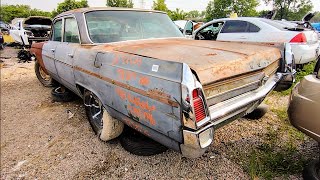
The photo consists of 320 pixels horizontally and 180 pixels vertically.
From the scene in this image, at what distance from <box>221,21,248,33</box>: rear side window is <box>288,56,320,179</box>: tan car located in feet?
13.7

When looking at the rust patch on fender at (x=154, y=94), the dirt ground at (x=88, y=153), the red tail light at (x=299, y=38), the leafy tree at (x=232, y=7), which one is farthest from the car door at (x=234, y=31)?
the leafy tree at (x=232, y=7)

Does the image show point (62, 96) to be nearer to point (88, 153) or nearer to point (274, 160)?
point (88, 153)

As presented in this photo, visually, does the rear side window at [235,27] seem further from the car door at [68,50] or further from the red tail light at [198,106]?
the red tail light at [198,106]

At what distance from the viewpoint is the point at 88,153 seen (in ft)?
9.27

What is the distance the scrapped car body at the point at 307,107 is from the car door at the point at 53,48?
3.64m

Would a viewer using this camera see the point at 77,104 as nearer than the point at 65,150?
No

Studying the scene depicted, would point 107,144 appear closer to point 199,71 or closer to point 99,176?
point 99,176

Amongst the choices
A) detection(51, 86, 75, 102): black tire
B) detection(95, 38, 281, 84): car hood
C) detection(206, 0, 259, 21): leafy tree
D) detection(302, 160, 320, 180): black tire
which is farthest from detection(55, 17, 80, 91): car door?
detection(206, 0, 259, 21): leafy tree

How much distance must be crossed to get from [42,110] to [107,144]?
6.44 feet

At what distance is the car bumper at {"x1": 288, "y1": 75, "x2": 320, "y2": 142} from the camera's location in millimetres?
1957

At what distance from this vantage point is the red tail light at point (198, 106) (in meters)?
1.70

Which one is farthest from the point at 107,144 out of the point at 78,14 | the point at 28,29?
the point at 28,29

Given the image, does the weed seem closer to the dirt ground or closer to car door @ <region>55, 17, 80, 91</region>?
the dirt ground

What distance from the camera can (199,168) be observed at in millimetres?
2502
